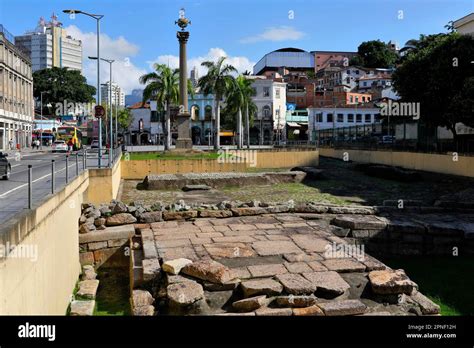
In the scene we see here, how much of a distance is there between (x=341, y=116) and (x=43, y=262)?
3078 inches

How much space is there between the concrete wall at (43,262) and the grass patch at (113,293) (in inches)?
24.8

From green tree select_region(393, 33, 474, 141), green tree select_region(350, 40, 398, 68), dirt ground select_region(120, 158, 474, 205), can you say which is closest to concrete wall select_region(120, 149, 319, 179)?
dirt ground select_region(120, 158, 474, 205)

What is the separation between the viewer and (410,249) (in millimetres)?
12891

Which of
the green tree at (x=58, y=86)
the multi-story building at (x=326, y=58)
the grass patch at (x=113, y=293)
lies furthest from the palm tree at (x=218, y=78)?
the multi-story building at (x=326, y=58)

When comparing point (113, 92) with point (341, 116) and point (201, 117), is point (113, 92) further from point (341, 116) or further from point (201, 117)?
point (341, 116)

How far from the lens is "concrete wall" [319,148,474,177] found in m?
28.1

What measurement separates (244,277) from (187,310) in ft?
4.62

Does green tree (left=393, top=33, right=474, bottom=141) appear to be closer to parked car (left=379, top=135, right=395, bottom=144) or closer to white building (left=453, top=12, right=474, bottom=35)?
parked car (left=379, top=135, right=395, bottom=144)

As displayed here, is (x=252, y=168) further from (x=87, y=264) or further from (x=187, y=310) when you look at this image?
(x=187, y=310)

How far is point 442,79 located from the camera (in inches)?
1233

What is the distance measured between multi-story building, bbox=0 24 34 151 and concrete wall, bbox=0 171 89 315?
4836 cm

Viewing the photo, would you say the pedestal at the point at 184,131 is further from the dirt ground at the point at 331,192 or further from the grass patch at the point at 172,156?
the dirt ground at the point at 331,192

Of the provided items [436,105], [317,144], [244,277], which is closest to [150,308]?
[244,277]

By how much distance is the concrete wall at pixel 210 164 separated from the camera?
3056 cm
